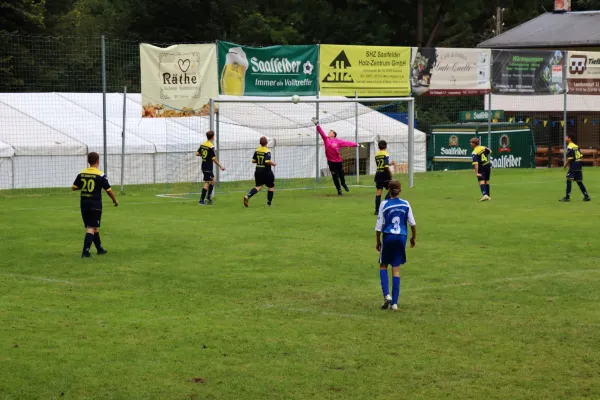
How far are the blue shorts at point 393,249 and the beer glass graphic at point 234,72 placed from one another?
1948 centimetres

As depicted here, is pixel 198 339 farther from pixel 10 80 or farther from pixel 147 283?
pixel 10 80

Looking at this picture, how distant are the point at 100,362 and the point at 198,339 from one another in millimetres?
1284

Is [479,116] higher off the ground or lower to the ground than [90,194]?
higher

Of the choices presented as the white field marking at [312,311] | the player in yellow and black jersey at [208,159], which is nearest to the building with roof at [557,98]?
the player in yellow and black jersey at [208,159]

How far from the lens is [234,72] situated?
102 feet

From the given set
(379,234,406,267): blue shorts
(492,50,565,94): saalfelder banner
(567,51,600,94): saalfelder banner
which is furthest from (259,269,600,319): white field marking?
(567,51,600,94): saalfelder banner

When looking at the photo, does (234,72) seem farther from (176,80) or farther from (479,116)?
(479,116)

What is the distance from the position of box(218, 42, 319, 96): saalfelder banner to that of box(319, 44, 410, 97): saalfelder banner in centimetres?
53

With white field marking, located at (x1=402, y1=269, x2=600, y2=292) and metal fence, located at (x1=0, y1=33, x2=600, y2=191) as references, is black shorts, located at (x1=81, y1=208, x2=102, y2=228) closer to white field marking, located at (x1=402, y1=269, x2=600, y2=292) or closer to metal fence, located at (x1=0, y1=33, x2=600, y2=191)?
white field marking, located at (x1=402, y1=269, x2=600, y2=292)

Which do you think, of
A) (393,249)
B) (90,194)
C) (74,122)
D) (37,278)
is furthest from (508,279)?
(74,122)

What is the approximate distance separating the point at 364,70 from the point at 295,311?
2351 centimetres

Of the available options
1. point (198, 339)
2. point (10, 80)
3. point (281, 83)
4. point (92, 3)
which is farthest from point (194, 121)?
point (92, 3)

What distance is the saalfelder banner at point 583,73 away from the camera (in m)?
43.1

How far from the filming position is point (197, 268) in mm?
15078
